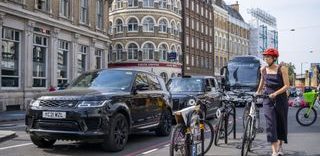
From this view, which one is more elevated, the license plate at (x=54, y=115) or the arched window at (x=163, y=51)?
the arched window at (x=163, y=51)

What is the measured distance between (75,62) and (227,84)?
1066cm

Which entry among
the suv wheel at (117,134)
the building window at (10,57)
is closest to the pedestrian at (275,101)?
the suv wheel at (117,134)

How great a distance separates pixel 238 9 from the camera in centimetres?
9844

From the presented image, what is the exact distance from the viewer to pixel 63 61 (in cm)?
3406

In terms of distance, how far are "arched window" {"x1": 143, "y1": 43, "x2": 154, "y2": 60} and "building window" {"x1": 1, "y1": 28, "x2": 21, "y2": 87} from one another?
105 feet

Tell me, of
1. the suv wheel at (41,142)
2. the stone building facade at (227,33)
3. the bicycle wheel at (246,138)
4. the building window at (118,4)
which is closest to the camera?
the bicycle wheel at (246,138)

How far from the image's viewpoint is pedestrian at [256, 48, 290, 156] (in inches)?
348

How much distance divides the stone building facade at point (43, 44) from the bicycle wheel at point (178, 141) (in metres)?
20.3

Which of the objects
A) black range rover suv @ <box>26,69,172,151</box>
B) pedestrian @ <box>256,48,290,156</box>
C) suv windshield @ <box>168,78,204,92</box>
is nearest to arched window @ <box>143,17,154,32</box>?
suv windshield @ <box>168,78,204,92</box>

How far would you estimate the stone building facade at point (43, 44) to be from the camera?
27.4m

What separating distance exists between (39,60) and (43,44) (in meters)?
1.03

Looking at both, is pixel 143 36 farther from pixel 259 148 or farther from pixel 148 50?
pixel 259 148

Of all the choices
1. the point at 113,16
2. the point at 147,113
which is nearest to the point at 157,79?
the point at 147,113

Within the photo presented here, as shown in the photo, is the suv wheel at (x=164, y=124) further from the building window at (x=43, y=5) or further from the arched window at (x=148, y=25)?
the arched window at (x=148, y=25)
